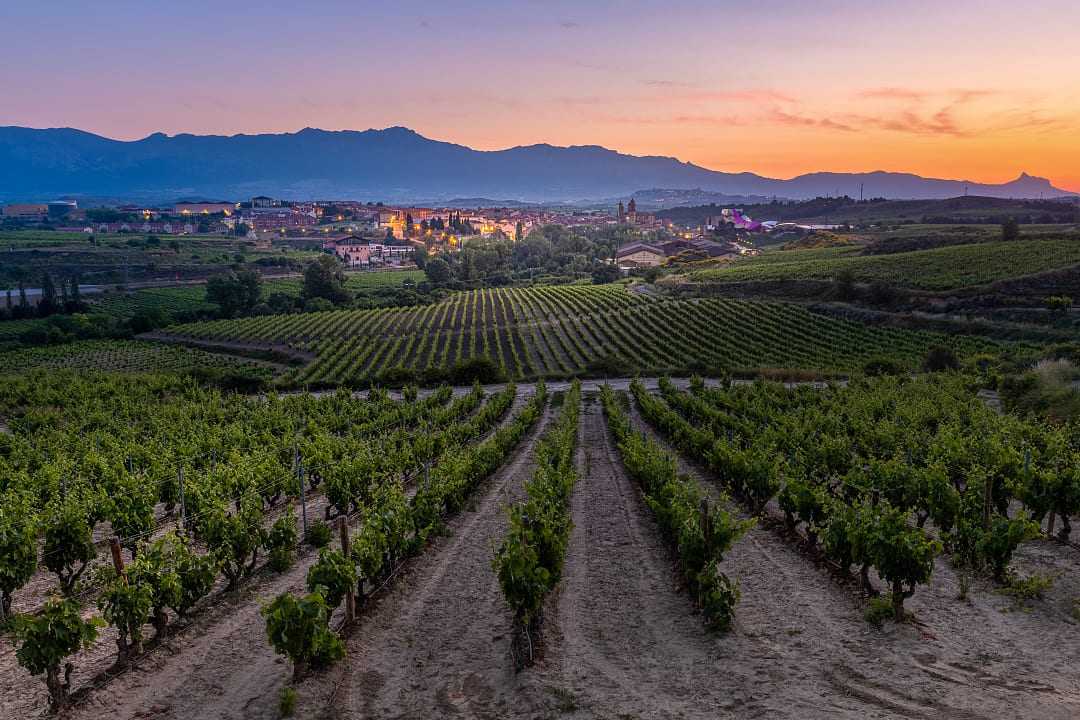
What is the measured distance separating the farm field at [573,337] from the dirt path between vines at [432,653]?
41.8 meters

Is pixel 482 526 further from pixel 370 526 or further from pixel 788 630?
pixel 788 630

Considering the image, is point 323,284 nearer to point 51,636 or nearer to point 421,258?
point 421,258

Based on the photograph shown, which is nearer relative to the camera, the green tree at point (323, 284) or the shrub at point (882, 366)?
the shrub at point (882, 366)

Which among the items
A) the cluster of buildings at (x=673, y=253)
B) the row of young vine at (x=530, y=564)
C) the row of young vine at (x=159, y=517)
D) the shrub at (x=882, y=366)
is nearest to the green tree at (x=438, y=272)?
the cluster of buildings at (x=673, y=253)

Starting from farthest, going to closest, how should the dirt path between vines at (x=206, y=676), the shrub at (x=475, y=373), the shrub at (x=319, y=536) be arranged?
the shrub at (x=475, y=373)
the shrub at (x=319, y=536)
the dirt path between vines at (x=206, y=676)

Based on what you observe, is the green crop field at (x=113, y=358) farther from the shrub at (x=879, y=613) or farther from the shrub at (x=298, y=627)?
the shrub at (x=879, y=613)

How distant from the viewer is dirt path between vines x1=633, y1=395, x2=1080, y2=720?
979cm

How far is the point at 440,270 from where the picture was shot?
440ft

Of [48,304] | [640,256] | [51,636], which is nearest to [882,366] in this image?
[51,636]

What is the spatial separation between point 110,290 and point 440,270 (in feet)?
181

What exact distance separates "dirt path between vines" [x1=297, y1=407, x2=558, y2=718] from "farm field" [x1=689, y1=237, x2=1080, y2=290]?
77.4 metres

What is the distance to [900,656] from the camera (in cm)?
1106

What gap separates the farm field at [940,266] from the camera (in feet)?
258

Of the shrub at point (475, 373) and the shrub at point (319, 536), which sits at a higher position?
the shrub at point (319, 536)
